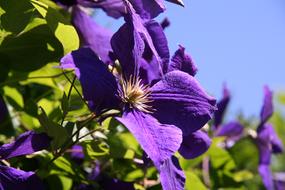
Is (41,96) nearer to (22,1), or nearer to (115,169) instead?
(115,169)

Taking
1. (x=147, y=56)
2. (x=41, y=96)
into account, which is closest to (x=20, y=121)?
(x=41, y=96)

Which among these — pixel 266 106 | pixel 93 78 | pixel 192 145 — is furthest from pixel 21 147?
pixel 266 106

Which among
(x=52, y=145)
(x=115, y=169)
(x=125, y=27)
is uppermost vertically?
(x=125, y=27)

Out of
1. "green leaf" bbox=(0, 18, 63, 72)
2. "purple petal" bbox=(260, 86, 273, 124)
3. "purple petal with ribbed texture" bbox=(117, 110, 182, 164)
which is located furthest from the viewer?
"purple petal" bbox=(260, 86, 273, 124)

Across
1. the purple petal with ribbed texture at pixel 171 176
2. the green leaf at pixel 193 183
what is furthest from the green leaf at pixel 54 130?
the green leaf at pixel 193 183

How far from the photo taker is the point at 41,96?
87 centimetres

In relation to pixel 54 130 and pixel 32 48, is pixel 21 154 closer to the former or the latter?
pixel 54 130

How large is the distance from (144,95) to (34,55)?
6.2 inches

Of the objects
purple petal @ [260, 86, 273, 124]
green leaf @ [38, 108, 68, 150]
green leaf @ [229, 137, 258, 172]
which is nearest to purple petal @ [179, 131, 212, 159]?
green leaf @ [38, 108, 68, 150]

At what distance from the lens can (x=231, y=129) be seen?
1178 mm

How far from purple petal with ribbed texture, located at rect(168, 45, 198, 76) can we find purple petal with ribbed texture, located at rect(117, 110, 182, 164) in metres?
0.09

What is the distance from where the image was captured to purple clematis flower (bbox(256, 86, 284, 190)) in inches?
41.9

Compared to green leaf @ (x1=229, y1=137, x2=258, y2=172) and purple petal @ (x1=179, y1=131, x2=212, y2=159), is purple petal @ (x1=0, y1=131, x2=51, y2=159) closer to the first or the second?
purple petal @ (x1=179, y1=131, x2=212, y2=159)

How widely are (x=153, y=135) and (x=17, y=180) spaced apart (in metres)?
0.15
